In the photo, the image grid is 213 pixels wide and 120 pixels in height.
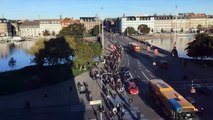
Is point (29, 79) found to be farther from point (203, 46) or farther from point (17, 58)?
Answer: point (17, 58)

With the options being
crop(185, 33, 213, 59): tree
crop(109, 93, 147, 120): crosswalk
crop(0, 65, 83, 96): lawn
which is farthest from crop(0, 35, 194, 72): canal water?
crop(109, 93, 147, 120): crosswalk

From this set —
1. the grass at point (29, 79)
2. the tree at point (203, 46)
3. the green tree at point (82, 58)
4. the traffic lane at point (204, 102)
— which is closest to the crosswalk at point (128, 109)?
the traffic lane at point (204, 102)

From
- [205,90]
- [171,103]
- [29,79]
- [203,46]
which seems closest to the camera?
[171,103]

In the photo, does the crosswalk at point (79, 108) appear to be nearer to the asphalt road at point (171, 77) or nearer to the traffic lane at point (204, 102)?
the asphalt road at point (171, 77)

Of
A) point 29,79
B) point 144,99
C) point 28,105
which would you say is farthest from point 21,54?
point 144,99

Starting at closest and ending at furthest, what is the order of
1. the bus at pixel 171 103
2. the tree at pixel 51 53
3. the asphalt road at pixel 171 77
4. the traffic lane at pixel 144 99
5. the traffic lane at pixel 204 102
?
the bus at pixel 171 103 < the traffic lane at pixel 204 102 < the traffic lane at pixel 144 99 < the asphalt road at pixel 171 77 < the tree at pixel 51 53

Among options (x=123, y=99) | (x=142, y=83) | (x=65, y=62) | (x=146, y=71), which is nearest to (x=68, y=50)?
(x=65, y=62)

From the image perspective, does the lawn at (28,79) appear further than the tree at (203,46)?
No

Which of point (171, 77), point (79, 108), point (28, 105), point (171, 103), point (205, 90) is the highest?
point (171, 103)

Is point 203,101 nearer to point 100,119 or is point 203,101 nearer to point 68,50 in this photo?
point 100,119
